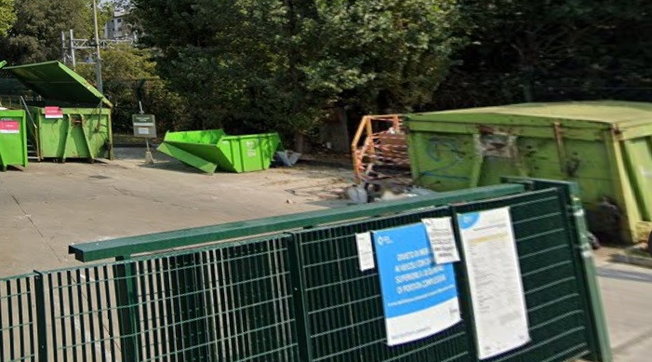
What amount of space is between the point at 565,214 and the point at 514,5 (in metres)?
13.8

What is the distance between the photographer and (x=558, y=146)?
9.12m

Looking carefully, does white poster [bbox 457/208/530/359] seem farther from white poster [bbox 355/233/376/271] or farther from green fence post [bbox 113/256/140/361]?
green fence post [bbox 113/256/140/361]

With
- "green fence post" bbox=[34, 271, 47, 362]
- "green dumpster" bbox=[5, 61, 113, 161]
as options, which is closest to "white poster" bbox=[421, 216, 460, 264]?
"green fence post" bbox=[34, 271, 47, 362]

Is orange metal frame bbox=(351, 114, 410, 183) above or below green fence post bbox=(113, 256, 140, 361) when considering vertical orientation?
above

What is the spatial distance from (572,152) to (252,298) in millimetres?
7042

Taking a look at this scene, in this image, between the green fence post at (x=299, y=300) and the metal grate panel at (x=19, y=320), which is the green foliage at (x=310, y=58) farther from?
the metal grate panel at (x=19, y=320)

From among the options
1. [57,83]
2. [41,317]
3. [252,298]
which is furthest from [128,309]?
[57,83]

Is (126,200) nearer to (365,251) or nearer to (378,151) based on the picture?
(378,151)

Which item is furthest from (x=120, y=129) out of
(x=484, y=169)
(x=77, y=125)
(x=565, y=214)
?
(x=565, y=214)

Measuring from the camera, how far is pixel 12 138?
15336mm

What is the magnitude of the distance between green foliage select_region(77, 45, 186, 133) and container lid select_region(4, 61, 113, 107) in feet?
22.2

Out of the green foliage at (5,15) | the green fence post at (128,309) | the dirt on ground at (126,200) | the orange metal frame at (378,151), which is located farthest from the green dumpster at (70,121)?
the green foliage at (5,15)

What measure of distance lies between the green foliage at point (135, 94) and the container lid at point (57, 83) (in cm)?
676

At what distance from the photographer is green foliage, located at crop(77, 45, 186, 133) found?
3068 cm
